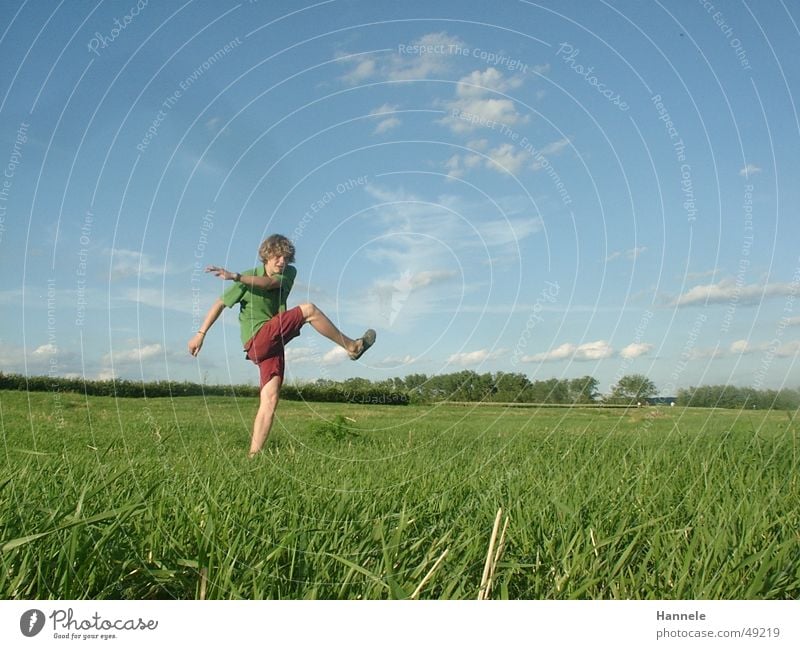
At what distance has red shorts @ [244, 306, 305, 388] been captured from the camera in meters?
2.98

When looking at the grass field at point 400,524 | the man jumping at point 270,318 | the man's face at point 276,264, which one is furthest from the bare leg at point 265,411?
the man's face at point 276,264

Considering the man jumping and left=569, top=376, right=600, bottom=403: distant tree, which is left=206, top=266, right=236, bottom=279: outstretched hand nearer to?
the man jumping

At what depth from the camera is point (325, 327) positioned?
279 centimetres

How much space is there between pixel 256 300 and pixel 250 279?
0.35 m

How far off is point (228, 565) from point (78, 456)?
1763 mm

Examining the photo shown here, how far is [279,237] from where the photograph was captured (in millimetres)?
2480

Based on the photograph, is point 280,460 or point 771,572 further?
point 280,460
